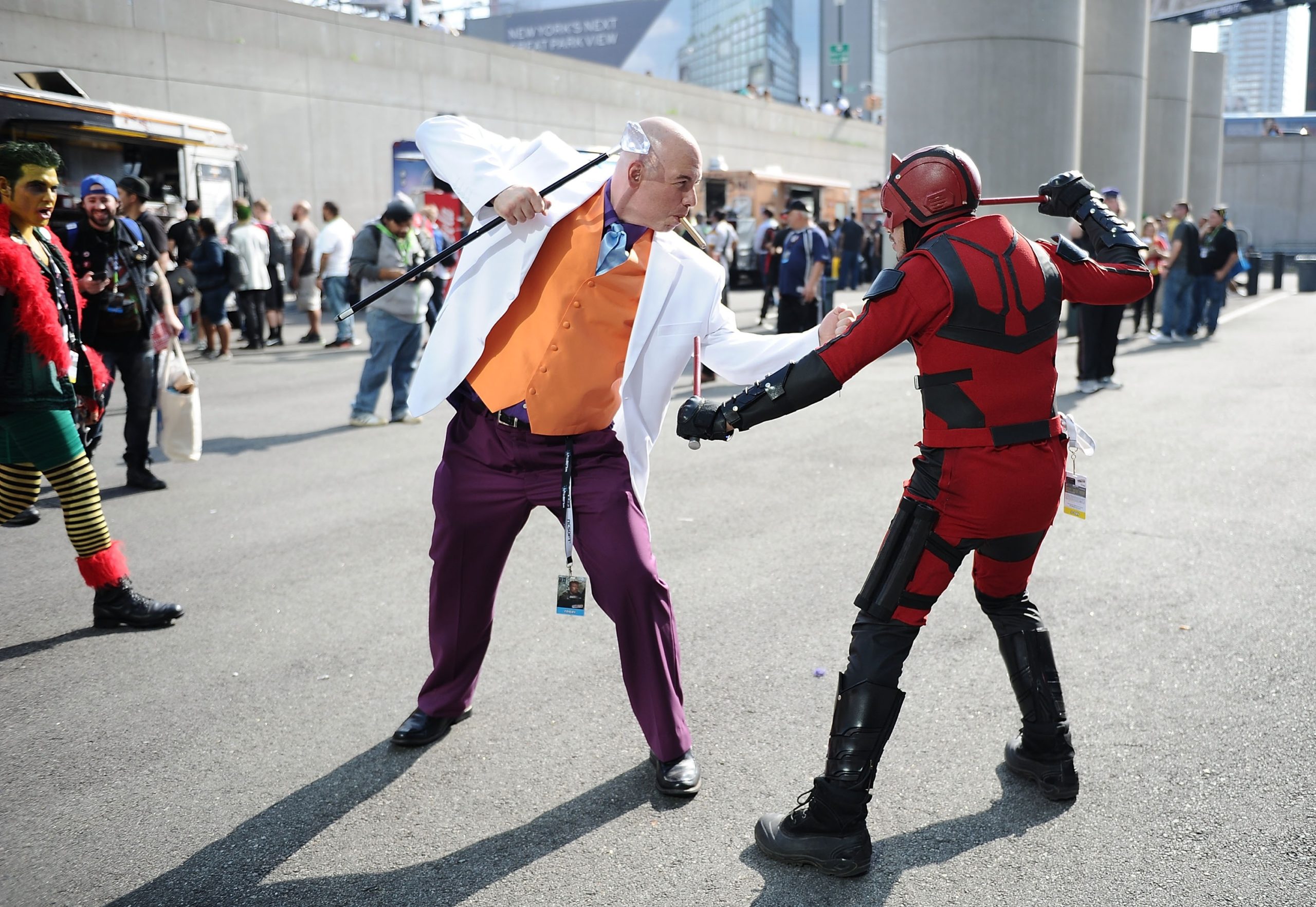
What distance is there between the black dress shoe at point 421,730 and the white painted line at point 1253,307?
705 inches

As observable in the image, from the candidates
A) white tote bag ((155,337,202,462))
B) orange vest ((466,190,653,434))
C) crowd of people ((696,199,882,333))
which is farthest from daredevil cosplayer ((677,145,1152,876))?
white tote bag ((155,337,202,462))

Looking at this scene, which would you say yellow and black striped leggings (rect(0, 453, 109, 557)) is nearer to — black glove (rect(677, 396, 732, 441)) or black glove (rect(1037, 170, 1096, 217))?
black glove (rect(677, 396, 732, 441))

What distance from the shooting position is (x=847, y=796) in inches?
113

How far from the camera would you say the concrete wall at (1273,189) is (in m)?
49.1

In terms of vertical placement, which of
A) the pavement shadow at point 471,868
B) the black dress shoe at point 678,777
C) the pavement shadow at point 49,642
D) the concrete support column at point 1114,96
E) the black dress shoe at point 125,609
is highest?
the concrete support column at point 1114,96

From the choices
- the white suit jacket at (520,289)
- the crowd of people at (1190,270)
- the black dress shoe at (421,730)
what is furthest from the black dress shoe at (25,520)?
the crowd of people at (1190,270)

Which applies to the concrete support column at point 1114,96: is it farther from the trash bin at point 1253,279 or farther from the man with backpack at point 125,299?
the man with backpack at point 125,299

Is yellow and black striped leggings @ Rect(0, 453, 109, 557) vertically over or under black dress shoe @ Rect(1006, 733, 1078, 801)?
over

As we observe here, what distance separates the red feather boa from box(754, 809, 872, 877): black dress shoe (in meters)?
3.30

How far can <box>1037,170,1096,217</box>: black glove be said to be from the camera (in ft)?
10.2

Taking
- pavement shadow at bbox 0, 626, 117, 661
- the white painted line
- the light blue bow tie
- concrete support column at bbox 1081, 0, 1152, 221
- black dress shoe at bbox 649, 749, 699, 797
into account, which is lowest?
black dress shoe at bbox 649, 749, 699, 797

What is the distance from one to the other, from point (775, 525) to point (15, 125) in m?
12.0

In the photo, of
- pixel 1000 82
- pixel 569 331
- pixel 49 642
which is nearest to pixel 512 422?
pixel 569 331

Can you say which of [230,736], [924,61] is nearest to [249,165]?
[924,61]
